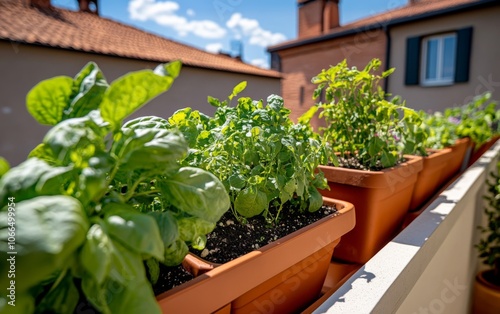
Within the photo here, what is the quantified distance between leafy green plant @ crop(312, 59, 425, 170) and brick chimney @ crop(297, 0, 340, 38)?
321 inches

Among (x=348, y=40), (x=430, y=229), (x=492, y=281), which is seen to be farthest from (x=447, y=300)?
(x=348, y=40)

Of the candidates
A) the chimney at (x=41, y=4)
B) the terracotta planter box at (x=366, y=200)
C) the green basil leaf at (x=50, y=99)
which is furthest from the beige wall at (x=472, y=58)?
the chimney at (x=41, y=4)

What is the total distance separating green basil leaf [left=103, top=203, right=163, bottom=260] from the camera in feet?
0.93

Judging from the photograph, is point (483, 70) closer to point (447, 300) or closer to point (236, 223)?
point (447, 300)

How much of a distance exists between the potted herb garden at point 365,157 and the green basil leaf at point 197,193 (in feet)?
1.62

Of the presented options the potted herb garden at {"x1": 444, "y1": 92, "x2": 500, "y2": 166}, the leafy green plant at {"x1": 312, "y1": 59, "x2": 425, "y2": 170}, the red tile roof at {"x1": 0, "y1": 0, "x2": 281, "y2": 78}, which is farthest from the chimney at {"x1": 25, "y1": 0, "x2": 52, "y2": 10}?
the leafy green plant at {"x1": 312, "y1": 59, "x2": 425, "y2": 170}

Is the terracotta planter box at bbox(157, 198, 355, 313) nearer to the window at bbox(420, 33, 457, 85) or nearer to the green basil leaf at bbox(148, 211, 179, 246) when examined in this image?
the green basil leaf at bbox(148, 211, 179, 246)

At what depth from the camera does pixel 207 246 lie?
0.54 meters

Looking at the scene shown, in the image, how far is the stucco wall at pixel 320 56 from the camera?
23.9ft

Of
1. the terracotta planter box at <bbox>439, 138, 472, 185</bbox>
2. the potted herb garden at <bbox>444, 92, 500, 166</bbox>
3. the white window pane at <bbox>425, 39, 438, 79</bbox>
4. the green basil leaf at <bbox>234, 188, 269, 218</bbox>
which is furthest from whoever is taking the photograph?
the white window pane at <bbox>425, 39, 438, 79</bbox>

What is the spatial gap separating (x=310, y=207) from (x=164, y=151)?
410 millimetres

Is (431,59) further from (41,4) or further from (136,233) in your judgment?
(41,4)

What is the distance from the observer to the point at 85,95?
371 millimetres

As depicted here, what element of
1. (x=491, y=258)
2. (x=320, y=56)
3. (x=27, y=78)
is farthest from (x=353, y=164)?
(x=320, y=56)
